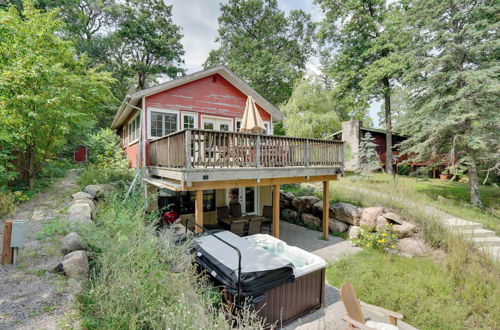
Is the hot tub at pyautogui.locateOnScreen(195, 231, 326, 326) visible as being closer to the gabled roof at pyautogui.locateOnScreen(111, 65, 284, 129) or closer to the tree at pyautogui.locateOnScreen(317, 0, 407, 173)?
the gabled roof at pyautogui.locateOnScreen(111, 65, 284, 129)

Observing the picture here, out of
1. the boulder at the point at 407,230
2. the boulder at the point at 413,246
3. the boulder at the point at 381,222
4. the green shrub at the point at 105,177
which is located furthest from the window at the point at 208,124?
the boulder at the point at 413,246

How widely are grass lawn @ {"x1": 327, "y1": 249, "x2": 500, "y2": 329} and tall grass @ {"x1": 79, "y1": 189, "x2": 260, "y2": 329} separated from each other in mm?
3235

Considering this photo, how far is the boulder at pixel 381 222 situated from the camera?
7873mm

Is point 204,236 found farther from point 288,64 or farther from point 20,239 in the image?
point 288,64

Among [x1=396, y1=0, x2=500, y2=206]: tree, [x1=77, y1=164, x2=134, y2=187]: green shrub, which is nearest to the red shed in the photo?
[x1=77, y1=164, x2=134, y2=187]: green shrub

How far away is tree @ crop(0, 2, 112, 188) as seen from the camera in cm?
613

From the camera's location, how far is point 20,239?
3.52 metres

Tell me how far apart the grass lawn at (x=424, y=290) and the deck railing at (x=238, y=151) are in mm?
3370

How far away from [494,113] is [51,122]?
1637 centimetres

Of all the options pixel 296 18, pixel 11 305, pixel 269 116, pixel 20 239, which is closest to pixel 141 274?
pixel 11 305

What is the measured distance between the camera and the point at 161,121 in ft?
29.8

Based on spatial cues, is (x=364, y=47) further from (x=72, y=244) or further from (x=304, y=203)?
(x=72, y=244)

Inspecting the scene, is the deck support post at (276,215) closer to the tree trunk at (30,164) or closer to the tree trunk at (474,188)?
the tree trunk at (30,164)

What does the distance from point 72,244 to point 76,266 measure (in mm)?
644
